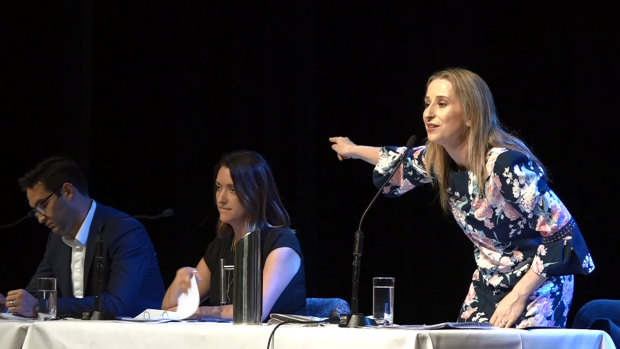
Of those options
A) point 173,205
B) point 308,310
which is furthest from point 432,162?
point 173,205

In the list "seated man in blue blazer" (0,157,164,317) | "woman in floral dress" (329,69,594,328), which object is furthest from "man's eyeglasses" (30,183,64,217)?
"woman in floral dress" (329,69,594,328)

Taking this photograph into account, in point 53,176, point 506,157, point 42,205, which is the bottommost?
point 42,205

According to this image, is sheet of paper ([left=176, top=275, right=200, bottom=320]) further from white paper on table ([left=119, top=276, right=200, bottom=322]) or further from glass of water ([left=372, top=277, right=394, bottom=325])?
glass of water ([left=372, top=277, right=394, bottom=325])

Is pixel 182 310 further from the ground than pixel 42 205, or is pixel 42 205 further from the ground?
pixel 42 205

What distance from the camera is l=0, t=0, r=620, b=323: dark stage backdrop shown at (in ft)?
12.7

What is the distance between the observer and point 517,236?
2838 mm

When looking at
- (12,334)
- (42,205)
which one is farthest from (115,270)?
(12,334)

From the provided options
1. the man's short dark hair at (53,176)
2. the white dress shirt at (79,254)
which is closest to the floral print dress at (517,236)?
the white dress shirt at (79,254)

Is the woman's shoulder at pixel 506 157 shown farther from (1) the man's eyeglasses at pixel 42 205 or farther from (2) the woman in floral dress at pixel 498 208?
(1) the man's eyeglasses at pixel 42 205

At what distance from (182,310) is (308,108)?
1.82 meters

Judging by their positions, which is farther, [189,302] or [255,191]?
[255,191]

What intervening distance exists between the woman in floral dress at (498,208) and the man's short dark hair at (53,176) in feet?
5.05

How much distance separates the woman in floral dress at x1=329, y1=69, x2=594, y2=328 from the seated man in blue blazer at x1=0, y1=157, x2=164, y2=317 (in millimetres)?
1166

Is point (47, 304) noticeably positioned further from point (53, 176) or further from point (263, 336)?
point (53, 176)
